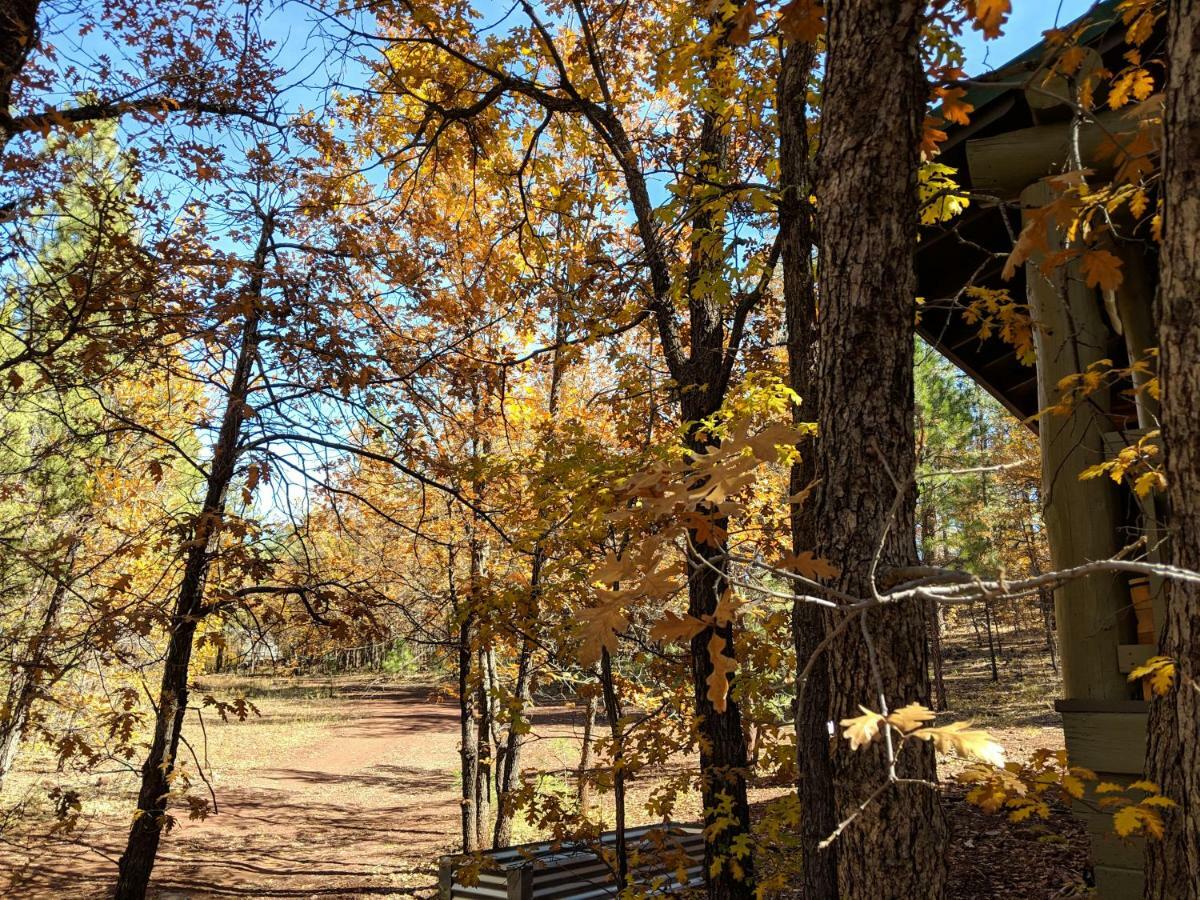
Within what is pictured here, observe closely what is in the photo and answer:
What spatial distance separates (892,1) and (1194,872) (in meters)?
2.51

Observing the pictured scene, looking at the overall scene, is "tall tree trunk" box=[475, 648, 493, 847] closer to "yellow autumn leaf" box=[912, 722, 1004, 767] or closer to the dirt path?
the dirt path

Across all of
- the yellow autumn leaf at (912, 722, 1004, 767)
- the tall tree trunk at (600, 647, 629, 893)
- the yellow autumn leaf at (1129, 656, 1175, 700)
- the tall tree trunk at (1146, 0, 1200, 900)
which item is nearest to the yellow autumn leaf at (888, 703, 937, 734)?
the yellow autumn leaf at (912, 722, 1004, 767)

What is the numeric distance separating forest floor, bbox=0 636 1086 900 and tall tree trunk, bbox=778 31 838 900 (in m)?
0.79

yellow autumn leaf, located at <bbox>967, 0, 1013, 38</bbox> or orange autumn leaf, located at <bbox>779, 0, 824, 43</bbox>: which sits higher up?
Answer: orange autumn leaf, located at <bbox>779, 0, 824, 43</bbox>

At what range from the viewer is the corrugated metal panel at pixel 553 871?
6.77m

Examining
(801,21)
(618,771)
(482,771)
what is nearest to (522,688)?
A: (482,771)

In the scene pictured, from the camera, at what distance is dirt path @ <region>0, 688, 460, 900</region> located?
11008mm

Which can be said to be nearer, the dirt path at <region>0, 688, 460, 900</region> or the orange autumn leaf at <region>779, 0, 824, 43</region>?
the orange autumn leaf at <region>779, 0, 824, 43</region>

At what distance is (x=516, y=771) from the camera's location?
12.5 metres

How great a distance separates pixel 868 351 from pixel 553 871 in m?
6.43

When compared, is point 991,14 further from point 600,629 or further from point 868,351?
point 600,629

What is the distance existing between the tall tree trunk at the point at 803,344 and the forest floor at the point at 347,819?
0.79 m

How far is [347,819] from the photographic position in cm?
1520

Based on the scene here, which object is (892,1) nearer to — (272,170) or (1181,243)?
(1181,243)
